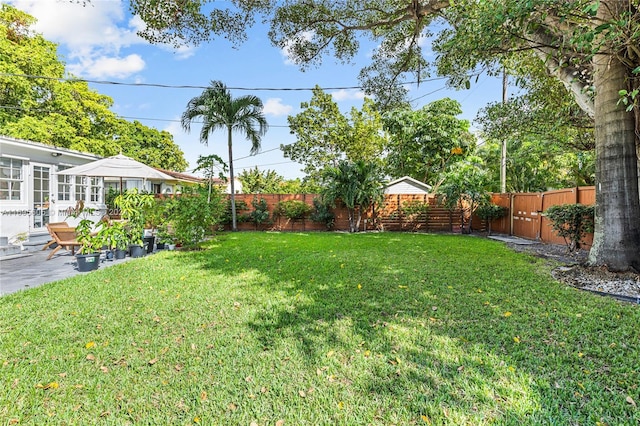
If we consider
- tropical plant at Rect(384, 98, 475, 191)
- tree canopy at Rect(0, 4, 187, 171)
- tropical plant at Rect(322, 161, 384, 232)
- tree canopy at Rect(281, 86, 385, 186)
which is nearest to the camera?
tropical plant at Rect(322, 161, 384, 232)

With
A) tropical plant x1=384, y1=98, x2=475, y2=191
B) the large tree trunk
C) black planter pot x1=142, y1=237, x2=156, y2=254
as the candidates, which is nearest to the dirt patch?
the large tree trunk

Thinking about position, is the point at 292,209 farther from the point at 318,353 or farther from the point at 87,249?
the point at 318,353

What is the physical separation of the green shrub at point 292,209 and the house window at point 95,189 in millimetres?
7089

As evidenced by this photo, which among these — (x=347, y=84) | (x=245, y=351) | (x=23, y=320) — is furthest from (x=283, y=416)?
(x=347, y=84)

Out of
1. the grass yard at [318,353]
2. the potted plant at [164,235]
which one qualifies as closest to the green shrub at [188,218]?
the potted plant at [164,235]

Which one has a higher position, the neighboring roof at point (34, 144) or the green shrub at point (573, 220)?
the neighboring roof at point (34, 144)

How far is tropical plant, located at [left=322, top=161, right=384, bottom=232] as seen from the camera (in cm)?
1220

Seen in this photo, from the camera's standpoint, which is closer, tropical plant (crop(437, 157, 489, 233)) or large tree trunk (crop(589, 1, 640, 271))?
large tree trunk (crop(589, 1, 640, 271))

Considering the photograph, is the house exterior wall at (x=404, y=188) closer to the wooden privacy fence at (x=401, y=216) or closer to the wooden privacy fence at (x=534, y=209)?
the wooden privacy fence at (x=401, y=216)

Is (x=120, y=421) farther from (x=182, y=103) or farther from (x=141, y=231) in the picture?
(x=182, y=103)

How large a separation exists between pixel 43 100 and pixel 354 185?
17.2 meters

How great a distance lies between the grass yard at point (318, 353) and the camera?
6.23ft

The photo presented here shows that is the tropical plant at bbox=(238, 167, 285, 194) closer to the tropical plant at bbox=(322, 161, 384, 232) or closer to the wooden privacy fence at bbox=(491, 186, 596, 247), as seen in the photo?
the tropical plant at bbox=(322, 161, 384, 232)

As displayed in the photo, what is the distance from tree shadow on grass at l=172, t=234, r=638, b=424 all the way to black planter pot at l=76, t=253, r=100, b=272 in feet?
7.98
